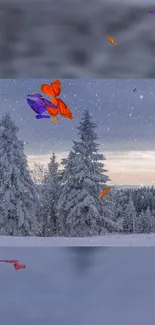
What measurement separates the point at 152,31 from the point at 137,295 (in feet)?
4.63

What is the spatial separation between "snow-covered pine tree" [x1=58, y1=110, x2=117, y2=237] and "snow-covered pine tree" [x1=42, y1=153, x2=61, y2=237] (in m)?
0.18

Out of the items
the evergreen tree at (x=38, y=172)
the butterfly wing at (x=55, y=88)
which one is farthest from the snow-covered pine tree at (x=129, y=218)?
the butterfly wing at (x=55, y=88)

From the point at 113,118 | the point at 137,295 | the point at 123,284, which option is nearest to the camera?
the point at 137,295

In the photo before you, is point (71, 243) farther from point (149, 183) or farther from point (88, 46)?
point (149, 183)

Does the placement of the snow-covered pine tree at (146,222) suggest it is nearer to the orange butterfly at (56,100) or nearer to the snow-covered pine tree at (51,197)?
the snow-covered pine tree at (51,197)

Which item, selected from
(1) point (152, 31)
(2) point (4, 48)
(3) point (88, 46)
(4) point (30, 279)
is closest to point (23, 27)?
(2) point (4, 48)

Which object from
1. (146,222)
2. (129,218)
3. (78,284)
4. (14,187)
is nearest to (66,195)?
(14,187)

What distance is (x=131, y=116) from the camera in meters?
8.59

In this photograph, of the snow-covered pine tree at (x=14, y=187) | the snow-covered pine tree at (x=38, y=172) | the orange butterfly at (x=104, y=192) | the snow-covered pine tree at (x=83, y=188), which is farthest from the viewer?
the snow-covered pine tree at (x=38, y=172)

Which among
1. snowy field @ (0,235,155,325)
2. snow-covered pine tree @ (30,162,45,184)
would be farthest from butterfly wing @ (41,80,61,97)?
snow-covered pine tree @ (30,162,45,184)

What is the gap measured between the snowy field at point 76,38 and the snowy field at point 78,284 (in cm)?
116

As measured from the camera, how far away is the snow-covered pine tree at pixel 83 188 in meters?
8.07

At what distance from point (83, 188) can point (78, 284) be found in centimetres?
556

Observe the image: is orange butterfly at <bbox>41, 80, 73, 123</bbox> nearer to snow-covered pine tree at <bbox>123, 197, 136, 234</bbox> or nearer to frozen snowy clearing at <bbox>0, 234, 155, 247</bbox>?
frozen snowy clearing at <bbox>0, 234, 155, 247</bbox>
